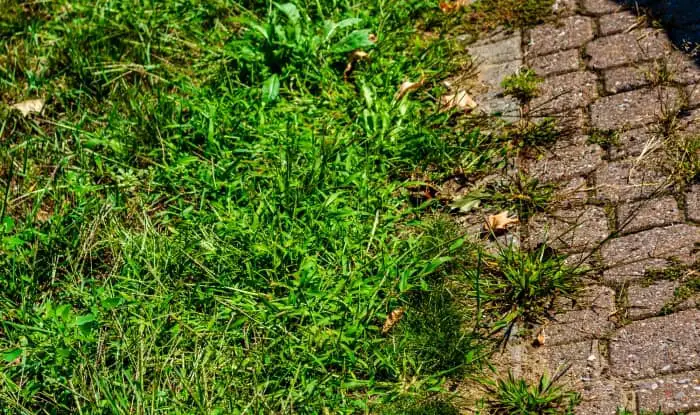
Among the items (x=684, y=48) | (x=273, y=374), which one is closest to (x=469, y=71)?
(x=684, y=48)

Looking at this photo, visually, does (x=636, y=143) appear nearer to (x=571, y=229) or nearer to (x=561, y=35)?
(x=571, y=229)

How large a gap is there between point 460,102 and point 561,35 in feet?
2.08

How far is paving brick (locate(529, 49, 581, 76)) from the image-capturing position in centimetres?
395

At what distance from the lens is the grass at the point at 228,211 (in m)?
3.02

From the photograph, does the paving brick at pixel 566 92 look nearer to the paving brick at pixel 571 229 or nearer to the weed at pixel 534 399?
the paving brick at pixel 571 229

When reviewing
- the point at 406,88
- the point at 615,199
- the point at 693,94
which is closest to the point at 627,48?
the point at 693,94

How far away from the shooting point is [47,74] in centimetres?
432

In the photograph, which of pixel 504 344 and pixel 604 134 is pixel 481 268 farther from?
pixel 604 134

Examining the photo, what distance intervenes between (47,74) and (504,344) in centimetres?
267

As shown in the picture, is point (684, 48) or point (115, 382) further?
point (684, 48)

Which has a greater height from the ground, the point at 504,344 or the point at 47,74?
the point at 47,74

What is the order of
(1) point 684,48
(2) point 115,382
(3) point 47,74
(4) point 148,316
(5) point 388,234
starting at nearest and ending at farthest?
1. (2) point 115,382
2. (4) point 148,316
3. (5) point 388,234
4. (1) point 684,48
5. (3) point 47,74

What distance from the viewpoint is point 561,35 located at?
4.11 meters

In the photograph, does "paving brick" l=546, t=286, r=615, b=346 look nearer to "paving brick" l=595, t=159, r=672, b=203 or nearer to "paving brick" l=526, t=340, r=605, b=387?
"paving brick" l=526, t=340, r=605, b=387
